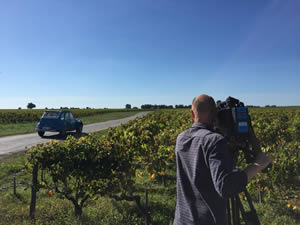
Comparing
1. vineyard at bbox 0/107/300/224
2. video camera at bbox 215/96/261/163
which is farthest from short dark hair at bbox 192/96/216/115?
vineyard at bbox 0/107/300/224

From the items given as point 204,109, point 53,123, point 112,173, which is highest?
point 204,109

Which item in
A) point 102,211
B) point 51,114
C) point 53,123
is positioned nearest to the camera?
point 102,211

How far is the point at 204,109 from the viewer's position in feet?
5.35

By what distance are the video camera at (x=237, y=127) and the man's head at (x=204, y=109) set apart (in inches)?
5.0

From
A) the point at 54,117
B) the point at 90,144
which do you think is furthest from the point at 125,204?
the point at 54,117

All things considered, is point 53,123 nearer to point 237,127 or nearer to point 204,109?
point 204,109

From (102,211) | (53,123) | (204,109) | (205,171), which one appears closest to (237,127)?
(204,109)

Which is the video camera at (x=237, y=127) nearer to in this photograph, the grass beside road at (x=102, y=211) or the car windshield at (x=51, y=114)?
the grass beside road at (x=102, y=211)

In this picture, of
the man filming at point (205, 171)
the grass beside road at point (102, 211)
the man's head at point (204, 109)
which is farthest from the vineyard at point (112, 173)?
the man's head at point (204, 109)

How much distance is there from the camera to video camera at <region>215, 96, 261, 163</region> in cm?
164

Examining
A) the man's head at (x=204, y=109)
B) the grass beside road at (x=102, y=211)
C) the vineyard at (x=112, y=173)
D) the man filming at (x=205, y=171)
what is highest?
the man's head at (x=204, y=109)

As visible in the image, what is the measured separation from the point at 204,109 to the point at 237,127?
0.28 meters

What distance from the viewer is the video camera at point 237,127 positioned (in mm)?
1644

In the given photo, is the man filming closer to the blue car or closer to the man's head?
the man's head
